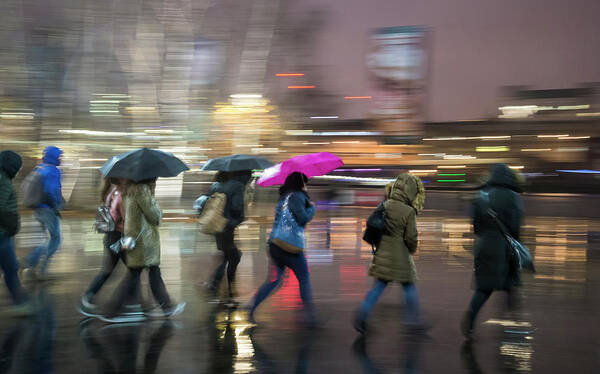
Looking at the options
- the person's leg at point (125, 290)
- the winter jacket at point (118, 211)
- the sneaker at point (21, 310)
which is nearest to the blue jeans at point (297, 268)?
the person's leg at point (125, 290)

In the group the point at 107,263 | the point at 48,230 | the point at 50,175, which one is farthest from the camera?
the point at 48,230

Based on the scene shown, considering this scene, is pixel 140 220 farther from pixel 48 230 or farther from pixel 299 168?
pixel 48 230

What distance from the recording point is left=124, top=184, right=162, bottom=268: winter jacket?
6012 mm

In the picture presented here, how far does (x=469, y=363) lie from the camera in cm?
491

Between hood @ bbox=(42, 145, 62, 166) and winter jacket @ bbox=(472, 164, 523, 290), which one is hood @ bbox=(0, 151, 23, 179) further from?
winter jacket @ bbox=(472, 164, 523, 290)

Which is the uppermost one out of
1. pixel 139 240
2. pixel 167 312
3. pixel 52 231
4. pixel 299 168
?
pixel 299 168

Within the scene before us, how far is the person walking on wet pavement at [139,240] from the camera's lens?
6.02m

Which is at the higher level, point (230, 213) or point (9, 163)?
point (9, 163)

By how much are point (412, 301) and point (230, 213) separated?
2.73m

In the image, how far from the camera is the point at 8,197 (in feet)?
20.2

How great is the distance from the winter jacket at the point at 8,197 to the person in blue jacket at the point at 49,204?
1754mm

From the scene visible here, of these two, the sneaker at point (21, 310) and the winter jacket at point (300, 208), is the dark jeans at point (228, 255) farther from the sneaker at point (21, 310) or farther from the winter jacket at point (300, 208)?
the sneaker at point (21, 310)

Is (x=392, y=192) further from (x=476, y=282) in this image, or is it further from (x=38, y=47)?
(x=38, y=47)

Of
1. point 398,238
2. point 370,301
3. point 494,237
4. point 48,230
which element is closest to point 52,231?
point 48,230
